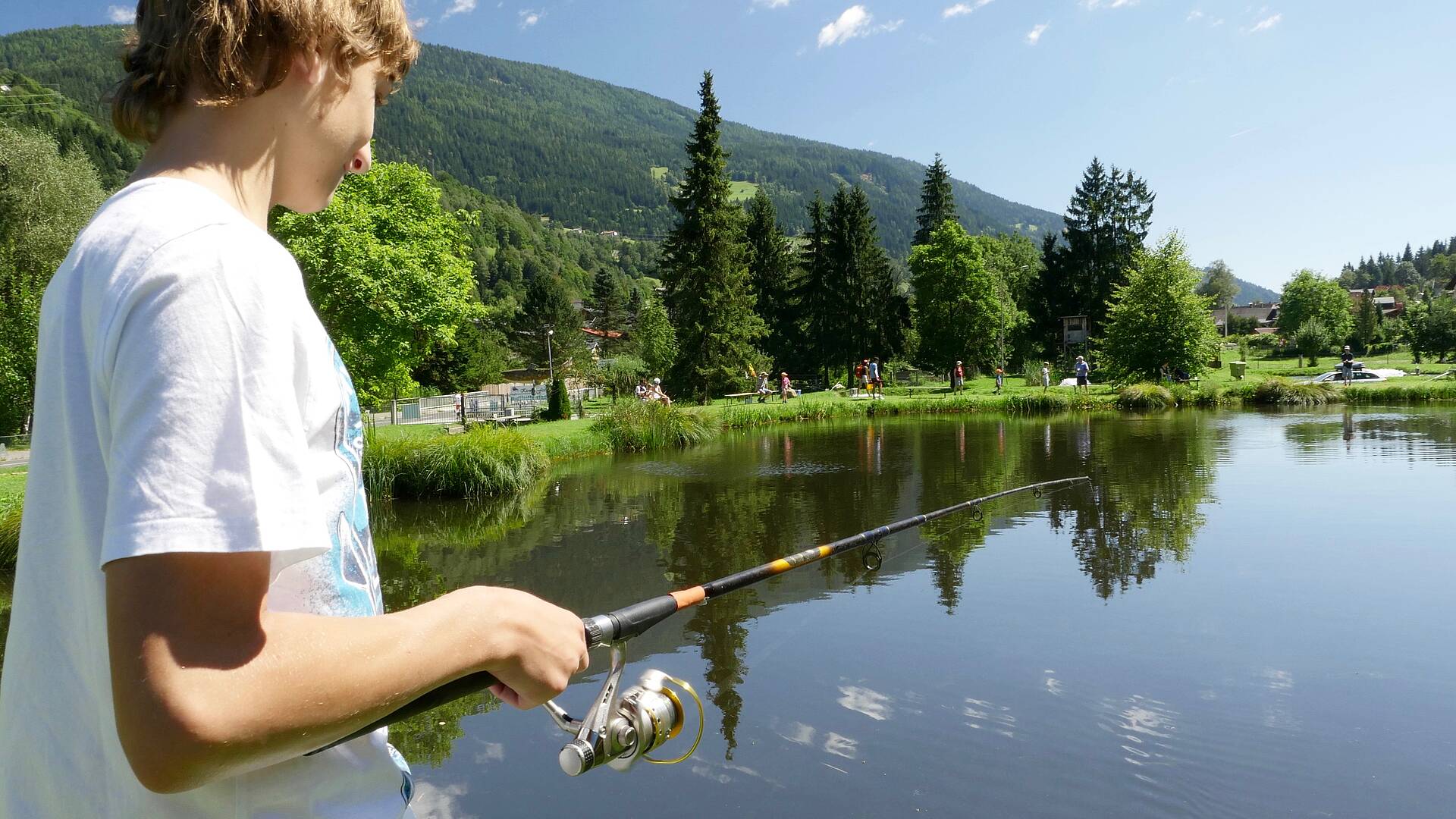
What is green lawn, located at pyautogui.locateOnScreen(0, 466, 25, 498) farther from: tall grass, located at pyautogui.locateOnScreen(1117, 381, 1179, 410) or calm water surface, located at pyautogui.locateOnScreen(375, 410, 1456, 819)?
tall grass, located at pyautogui.locateOnScreen(1117, 381, 1179, 410)

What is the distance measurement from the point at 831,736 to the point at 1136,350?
3776 centimetres

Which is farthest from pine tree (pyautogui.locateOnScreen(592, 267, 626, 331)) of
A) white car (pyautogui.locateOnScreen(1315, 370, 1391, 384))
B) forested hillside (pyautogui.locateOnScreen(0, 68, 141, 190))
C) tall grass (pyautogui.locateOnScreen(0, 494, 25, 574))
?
tall grass (pyautogui.locateOnScreen(0, 494, 25, 574))

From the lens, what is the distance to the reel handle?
3.10ft

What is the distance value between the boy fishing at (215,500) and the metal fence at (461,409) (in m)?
29.7

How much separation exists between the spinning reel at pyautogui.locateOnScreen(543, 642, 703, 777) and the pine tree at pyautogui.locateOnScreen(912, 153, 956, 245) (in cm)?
5931

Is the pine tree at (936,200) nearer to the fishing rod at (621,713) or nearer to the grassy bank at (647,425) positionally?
the grassy bank at (647,425)

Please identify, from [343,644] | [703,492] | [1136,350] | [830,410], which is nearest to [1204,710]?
[343,644]

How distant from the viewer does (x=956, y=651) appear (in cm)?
695

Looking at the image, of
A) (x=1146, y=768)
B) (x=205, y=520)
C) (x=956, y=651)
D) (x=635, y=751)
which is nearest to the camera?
(x=205, y=520)

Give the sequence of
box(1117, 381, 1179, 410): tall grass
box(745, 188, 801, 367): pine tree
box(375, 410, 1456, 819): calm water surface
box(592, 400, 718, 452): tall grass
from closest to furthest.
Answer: box(375, 410, 1456, 819): calm water surface
box(592, 400, 718, 452): tall grass
box(1117, 381, 1179, 410): tall grass
box(745, 188, 801, 367): pine tree

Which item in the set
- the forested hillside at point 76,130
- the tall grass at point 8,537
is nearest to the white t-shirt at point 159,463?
the tall grass at point 8,537

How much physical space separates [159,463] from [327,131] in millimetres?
450

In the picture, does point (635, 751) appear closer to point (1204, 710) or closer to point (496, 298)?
point (1204, 710)

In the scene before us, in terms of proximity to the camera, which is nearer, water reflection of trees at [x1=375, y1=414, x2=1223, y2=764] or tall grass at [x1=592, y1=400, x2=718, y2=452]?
water reflection of trees at [x1=375, y1=414, x2=1223, y2=764]
